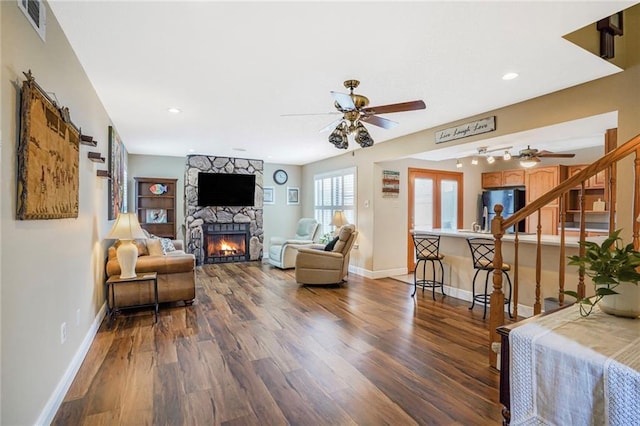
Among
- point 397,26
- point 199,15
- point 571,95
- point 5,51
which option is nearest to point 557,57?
point 571,95

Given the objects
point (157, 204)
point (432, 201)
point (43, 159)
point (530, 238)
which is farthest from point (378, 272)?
point (43, 159)

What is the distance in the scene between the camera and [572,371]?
114cm

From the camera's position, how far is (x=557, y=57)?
2.47 metres

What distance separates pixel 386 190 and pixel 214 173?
155 inches

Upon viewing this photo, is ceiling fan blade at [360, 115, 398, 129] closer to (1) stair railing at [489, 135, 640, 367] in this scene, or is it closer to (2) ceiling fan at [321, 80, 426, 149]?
(2) ceiling fan at [321, 80, 426, 149]

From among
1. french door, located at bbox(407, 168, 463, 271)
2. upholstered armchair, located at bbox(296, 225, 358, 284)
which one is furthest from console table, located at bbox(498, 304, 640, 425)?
french door, located at bbox(407, 168, 463, 271)

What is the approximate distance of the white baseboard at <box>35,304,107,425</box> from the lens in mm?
1881

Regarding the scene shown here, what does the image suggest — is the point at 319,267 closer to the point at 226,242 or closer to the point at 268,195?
the point at 226,242

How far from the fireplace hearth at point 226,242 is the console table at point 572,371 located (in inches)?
268

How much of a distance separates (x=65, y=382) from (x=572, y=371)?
9.62 ft

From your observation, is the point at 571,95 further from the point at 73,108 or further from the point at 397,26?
the point at 73,108

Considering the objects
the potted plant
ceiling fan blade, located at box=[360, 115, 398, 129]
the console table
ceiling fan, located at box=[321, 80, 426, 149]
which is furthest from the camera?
ceiling fan blade, located at box=[360, 115, 398, 129]

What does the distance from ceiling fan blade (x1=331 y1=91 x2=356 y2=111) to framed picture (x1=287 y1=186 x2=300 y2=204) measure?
5.82 meters

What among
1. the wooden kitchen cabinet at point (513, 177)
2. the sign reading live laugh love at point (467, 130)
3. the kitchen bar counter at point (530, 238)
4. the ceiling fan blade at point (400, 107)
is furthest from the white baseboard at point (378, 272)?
the ceiling fan blade at point (400, 107)
